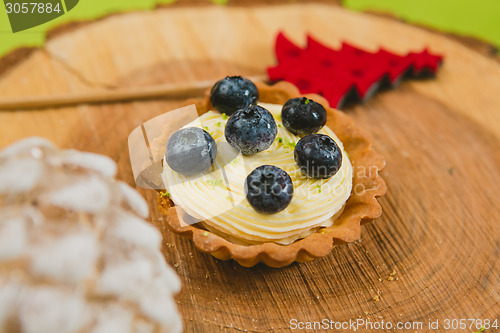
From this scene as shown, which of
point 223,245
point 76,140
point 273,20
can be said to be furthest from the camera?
point 273,20

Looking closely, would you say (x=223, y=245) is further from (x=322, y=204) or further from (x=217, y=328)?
(x=322, y=204)

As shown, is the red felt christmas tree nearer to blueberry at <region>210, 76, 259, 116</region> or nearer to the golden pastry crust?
the golden pastry crust

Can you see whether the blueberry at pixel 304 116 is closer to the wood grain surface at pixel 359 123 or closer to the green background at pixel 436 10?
the wood grain surface at pixel 359 123

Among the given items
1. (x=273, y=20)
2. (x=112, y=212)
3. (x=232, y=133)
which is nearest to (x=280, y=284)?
(x=232, y=133)

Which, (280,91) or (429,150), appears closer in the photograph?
(280,91)

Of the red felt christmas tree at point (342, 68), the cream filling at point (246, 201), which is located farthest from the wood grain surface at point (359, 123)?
the cream filling at point (246, 201)

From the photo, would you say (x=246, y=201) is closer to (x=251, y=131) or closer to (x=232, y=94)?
(x=251, y=131)

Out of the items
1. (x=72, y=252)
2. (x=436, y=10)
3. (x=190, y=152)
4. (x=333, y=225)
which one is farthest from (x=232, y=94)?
(x=436, y=10)
